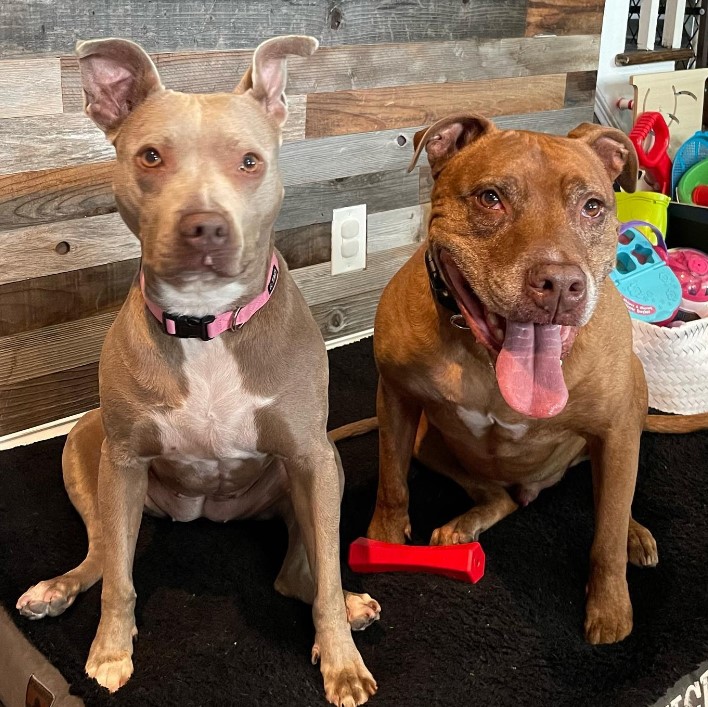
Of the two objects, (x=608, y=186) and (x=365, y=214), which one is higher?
(x=608, y=186)

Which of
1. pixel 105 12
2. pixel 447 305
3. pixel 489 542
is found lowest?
pixel 489 542

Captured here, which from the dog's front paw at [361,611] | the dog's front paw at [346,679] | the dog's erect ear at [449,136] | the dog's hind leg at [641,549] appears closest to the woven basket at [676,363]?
the dog's hind leg at [641,549]

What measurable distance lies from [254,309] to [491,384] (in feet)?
1.79

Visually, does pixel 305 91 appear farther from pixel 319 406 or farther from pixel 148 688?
pixel 148 688

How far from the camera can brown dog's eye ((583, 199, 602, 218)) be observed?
5.92ft

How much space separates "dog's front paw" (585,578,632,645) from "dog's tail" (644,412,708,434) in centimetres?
71

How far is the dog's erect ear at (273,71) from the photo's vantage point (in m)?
1.59

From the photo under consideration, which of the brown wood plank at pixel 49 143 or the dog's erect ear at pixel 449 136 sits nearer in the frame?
the dog's erect ear at pixel 449 136

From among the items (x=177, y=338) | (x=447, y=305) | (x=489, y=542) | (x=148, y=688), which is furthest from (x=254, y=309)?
(x=489, y=542)

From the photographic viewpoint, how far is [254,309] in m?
1.69

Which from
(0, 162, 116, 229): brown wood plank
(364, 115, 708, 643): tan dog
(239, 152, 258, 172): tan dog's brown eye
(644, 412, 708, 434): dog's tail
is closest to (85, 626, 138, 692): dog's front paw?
(364, 115, 708, 643): tan dog

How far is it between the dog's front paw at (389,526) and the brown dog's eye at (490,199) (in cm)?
80

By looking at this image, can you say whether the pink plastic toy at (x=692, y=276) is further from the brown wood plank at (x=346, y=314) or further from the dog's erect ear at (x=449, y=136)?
the dog's erect ear at (x=449, y=136)

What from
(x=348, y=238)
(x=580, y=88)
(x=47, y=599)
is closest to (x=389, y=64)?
(x=348, y=238)
